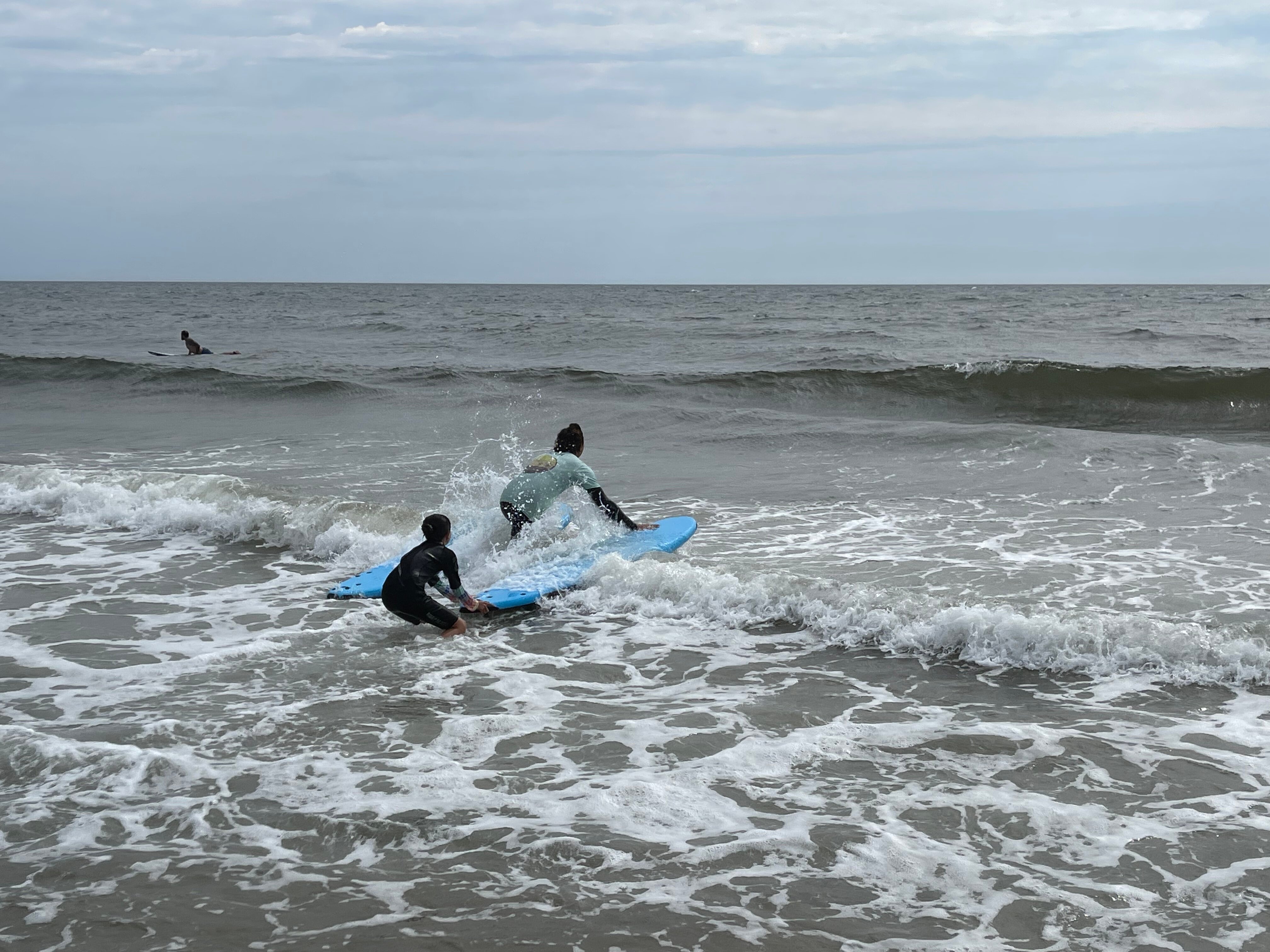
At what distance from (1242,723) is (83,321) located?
179ft

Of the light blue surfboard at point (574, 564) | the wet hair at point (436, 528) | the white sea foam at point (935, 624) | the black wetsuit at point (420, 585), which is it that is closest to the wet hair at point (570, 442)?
the light blue surfboard at point (574, 564)

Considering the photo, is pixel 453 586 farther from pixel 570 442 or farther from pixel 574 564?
pixel 570 442

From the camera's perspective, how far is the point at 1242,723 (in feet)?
17.3

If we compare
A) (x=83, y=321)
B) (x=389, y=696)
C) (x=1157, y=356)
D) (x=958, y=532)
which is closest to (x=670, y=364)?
(x=1157, y=356)

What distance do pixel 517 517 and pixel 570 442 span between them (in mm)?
797

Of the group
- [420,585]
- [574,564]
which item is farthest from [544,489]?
[420,585]

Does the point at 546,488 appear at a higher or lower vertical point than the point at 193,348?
lower

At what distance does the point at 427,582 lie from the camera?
6848mm

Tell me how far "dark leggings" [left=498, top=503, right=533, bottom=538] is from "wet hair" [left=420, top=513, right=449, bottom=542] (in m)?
1.64

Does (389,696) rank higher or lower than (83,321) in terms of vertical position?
lower

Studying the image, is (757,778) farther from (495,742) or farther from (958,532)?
(958,532)

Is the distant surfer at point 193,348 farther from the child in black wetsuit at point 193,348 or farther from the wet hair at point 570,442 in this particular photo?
the wet hair at point 570,442

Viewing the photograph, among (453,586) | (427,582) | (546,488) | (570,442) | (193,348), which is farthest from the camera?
(193,348)

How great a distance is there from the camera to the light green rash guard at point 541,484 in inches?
338
